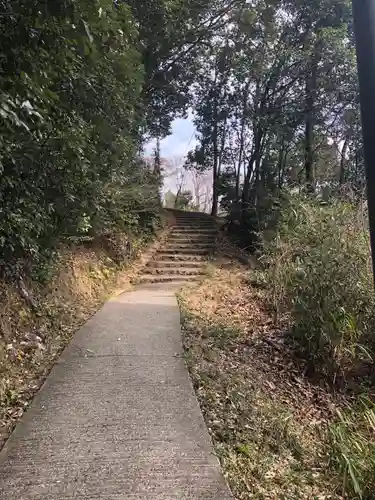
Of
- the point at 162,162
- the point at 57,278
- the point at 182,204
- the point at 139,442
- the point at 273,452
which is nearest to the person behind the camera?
the point at 139,442

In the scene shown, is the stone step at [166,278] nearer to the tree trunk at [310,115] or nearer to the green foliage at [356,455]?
the tree trunk at [310,115]

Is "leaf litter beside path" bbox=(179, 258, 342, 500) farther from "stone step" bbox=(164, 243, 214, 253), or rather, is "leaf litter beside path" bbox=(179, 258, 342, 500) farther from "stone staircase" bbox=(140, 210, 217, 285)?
"stone step" bbox=(164, 243, 214, 253)

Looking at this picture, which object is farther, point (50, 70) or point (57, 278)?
point (57, 278)

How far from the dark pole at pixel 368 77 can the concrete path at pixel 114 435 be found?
1.84 m

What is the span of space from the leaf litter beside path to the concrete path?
0.17 metres

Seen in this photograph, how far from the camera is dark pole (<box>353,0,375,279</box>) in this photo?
6.66 ft

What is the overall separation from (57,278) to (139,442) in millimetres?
4080

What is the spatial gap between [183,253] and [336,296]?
279 inches

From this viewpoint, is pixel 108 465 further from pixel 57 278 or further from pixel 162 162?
pixel 162 162

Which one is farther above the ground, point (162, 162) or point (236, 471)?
point (162, 162)

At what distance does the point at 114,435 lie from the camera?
3.02 metres

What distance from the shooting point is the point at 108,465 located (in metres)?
2.66

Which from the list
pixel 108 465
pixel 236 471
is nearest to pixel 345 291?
pixel 236 471

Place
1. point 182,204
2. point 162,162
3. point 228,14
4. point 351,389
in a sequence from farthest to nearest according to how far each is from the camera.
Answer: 1. point 182,204
2. point 162,162
3. point 228,14
4. point 351,389
